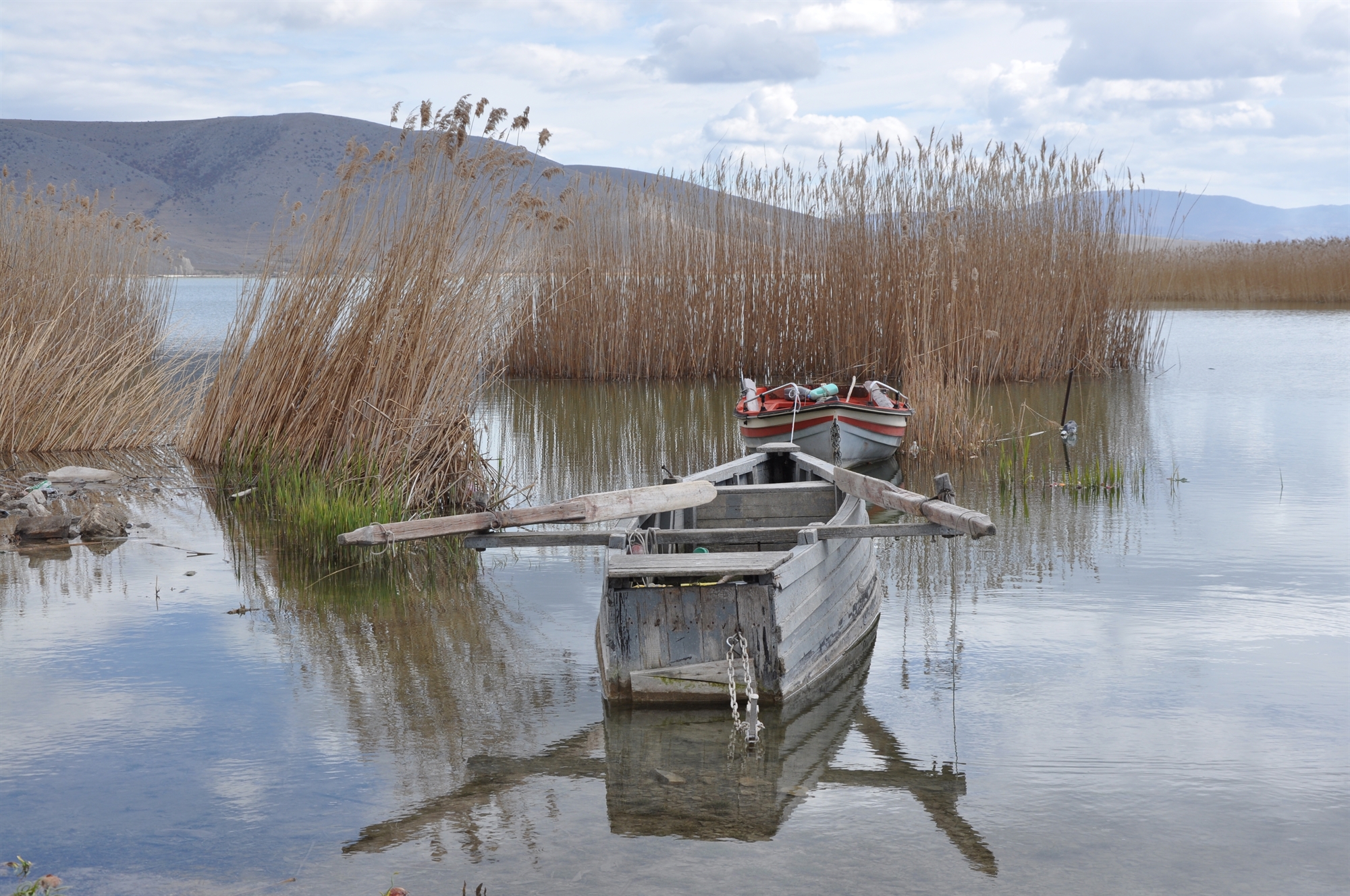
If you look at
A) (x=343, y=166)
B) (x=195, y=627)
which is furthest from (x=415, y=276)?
(x=195, y=627)

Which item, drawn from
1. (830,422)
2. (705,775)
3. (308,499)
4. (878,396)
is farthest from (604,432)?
(705,775)

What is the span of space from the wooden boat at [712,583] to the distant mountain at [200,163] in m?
97.8

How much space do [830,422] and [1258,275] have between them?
81.8ft

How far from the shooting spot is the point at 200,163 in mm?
124312

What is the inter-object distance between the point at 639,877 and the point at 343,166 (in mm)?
5120

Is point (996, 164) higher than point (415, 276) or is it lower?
higher

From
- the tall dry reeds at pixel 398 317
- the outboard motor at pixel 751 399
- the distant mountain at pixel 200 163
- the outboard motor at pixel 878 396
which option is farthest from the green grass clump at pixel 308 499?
the distant mountain at pixel 200 163

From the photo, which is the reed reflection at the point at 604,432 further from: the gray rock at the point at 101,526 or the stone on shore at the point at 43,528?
the stone on shore at the point at 43,528

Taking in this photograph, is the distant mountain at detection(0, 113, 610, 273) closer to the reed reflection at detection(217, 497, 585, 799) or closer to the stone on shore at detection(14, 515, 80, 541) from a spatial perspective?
the stone on shore at detection(14, 515, 80, 541)

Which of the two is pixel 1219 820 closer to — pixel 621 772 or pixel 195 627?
pixel 621 772

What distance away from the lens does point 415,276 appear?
24.2 ft

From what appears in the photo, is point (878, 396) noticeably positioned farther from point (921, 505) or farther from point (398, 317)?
point (921, 505)

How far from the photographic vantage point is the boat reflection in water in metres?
3.43

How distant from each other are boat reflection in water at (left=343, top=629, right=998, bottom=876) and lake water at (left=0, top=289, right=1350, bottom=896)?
0.5 inches
